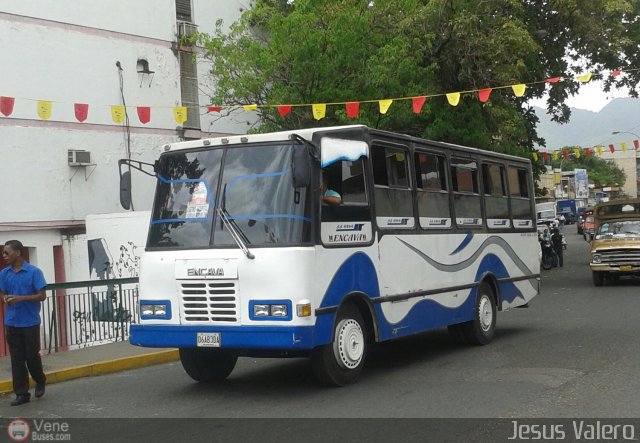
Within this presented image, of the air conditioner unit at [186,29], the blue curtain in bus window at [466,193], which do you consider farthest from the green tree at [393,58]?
the blue curtain in bus window at [466,193]

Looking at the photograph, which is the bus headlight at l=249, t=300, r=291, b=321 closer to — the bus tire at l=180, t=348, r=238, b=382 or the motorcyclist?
the bus tire at l=180, t=348, r=238, b=382

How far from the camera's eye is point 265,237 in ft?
28.6

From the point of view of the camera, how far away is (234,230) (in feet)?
29.0

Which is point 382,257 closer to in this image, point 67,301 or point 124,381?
point 124,381

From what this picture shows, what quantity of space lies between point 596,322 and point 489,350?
3521mm

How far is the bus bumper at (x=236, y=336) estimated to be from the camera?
27.4ft

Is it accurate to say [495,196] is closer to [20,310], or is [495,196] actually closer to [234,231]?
[234,231]

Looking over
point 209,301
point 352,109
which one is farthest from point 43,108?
point 209,301

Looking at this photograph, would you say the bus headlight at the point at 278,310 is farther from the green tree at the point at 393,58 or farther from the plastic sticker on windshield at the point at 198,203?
the green tree at the point at 393,58

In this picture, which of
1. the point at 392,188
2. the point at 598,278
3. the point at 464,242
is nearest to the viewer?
the point at 392,188

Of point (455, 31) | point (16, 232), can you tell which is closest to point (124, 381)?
point (16, 232)

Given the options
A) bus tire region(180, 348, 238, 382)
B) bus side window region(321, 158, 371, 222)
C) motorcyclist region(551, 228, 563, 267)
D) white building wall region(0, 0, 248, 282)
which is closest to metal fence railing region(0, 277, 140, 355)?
bus tire region(180, 348, 238, 382)

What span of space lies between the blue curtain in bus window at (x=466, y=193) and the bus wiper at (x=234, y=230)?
4.18m

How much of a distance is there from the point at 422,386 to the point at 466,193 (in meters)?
4.05
